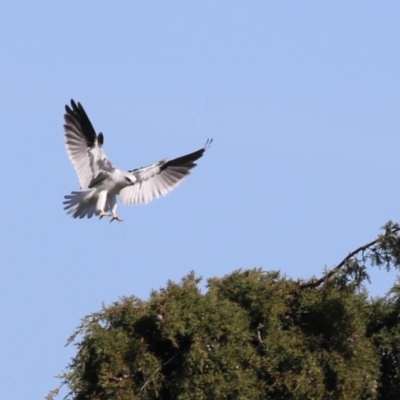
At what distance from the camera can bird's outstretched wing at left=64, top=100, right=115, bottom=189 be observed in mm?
9680

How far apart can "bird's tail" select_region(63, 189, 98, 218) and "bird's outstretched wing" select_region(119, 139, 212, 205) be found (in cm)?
31

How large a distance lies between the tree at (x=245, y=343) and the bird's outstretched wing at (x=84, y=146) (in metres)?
4.83

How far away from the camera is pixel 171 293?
483 centimetres

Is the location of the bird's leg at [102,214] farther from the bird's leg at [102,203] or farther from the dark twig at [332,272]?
the dark twig at [332,272]

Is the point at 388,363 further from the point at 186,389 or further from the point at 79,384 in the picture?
the point at 79,384

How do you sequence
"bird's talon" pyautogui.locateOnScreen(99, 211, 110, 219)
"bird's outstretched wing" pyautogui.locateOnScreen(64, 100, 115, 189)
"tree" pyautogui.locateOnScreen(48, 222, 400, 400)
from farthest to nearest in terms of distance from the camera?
"bird's talon" pyautogui.locateOnScreen(99, 211, 110, 219)
"bird's outstretched wing" pyautogui.locateOnScreen(64, 100, 115, 189)
"tree" pyautogui.locateOnScreen(48, 222, 400, 400)

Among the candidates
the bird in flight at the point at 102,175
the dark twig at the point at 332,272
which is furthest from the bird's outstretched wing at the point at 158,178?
the dark twig at the point at 332,272

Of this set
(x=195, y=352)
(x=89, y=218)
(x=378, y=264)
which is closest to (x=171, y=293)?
(x=195, y=352)

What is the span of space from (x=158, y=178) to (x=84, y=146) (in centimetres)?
86

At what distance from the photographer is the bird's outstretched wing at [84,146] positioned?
968 centimetres

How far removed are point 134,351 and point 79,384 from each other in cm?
29

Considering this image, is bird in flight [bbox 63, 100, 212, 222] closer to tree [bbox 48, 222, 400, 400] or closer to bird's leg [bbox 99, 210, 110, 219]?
bird's leg [bbox 99, 210, 110, 219]

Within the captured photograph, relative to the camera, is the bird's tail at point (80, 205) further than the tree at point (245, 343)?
Yes

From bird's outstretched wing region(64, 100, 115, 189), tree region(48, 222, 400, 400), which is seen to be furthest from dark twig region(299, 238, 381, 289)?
bird's outstretched wing region(64, 100, 115, 189)
